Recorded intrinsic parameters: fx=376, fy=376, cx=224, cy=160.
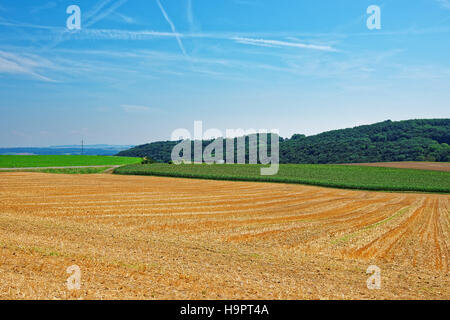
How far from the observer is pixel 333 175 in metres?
57.4

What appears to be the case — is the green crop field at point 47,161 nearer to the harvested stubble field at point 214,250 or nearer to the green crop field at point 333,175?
the green crop field at point 333,175

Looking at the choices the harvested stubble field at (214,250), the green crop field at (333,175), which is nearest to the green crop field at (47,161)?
the green crop field at (333,175)

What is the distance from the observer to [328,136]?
134 metres

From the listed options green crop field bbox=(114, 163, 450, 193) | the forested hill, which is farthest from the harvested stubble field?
the forested hill

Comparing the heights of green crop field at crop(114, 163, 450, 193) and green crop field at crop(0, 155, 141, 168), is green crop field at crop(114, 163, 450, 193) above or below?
below

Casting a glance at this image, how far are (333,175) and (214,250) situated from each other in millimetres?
45287

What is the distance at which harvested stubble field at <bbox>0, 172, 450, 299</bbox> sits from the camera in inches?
416

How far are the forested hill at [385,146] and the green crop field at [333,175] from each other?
3036 cm

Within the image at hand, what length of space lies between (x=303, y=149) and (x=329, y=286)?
10403 cm

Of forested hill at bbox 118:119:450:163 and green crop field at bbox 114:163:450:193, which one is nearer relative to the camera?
green crop field at bbox 114:163:450:193

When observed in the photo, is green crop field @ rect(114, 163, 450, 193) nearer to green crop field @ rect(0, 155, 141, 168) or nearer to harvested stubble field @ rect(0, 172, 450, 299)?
green crop field @ rect(0, 155, 141, 168)

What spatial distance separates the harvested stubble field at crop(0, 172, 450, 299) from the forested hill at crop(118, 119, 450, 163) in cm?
6495

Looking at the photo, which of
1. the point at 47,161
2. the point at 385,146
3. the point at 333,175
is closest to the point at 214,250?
the point at 333,175
